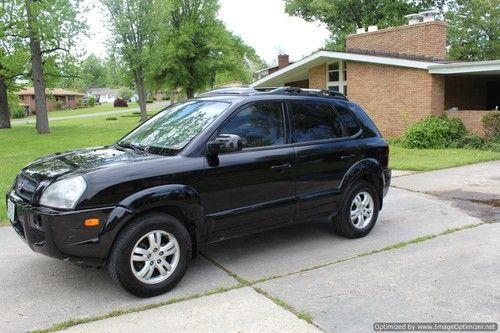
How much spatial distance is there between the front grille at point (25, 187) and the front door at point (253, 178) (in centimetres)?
153

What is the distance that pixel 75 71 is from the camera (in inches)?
1126

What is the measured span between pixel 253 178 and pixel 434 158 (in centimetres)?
992

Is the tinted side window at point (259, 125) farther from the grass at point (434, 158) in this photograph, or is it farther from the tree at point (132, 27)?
the tree at point (132, 27)

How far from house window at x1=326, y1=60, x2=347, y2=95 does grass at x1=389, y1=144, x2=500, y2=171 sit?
6052 mm

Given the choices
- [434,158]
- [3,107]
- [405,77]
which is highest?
[405,77]

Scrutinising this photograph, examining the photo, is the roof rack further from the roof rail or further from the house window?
the house window

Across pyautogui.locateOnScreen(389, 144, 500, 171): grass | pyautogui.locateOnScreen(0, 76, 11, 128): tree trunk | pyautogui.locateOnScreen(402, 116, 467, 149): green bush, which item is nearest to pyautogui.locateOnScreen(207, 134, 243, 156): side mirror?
pyautogui.locateOnScreen(389, 144, 500, 171): grass

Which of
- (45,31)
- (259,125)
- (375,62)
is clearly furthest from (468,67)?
(45,31)

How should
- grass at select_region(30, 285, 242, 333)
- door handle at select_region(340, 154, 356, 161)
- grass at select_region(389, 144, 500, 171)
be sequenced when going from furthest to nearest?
grass at select_region(389, 144, 500, 171), door handle at select_region(340, 154, 356, 161), grass at select_region(30, 285, 242, 333)

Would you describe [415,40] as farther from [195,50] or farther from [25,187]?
[195,50]

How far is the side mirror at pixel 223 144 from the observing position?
4.46 metres

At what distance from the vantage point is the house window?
2091 centimetres

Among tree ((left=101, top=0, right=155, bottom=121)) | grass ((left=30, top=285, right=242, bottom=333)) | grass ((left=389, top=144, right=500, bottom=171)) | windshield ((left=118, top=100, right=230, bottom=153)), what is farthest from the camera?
tree ((left=101, top=0, right=155, bottom=121))

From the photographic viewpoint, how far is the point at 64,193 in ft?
13.1
